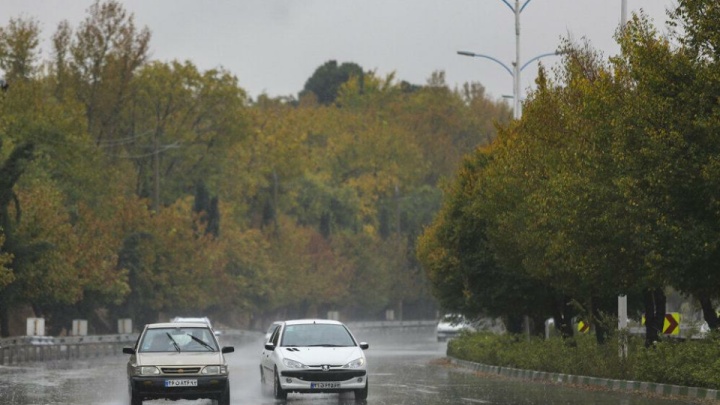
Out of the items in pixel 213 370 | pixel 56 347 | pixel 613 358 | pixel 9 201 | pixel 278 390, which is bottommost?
pixel 278 390

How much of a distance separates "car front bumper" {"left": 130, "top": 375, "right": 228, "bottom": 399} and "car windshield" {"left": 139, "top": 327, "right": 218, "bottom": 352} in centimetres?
93

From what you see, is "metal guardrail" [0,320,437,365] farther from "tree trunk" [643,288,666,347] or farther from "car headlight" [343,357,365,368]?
"car headlight" [343,357,365,368]

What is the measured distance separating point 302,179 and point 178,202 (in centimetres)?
3199

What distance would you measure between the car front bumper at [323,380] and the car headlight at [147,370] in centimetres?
329

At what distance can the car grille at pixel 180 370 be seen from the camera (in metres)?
24.6

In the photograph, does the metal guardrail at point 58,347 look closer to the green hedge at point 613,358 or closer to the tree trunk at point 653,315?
the green hedge at point 613,358

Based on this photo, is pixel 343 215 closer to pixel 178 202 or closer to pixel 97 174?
pixel 178 202

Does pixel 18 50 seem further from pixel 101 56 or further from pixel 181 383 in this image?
pixel 181 383

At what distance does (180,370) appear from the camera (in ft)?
81.0


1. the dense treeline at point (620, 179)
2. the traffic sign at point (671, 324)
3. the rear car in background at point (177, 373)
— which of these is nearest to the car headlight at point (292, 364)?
the rear car in background at point (177, 373)

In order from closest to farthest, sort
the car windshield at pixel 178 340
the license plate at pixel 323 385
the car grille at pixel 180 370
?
the car grille at pixel 180 370 < the car windshield at pixel 178 340 < the license plate at pixel 323 385

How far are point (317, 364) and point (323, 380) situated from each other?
1.09ft

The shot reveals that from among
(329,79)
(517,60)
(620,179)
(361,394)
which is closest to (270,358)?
(361,394)

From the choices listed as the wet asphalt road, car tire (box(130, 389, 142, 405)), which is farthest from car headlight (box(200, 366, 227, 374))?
the wet asphalt road
